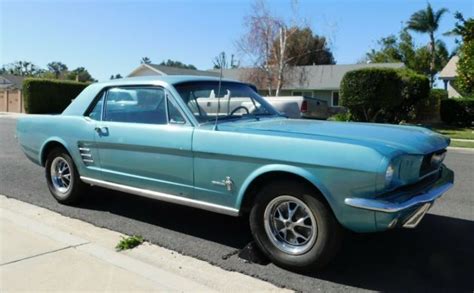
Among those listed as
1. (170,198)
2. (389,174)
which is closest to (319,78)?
(170,198)

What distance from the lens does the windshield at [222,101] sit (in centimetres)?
484

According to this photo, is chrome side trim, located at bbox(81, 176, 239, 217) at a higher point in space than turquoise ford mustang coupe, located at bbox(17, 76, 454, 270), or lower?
lower

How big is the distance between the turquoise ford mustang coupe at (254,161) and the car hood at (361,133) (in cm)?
1

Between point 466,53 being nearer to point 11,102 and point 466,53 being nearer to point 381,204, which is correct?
point 381,204

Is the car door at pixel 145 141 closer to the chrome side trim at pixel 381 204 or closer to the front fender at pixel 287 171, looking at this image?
the front fender at pixel 287 171

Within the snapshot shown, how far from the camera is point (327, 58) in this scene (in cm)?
4988

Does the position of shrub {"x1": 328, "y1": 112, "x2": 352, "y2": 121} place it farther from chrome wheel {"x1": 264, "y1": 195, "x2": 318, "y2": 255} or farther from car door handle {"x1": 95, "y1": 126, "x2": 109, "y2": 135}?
chrome wheel {"x1": 264, "y1": 195, "x2": 318, "y2": 255}

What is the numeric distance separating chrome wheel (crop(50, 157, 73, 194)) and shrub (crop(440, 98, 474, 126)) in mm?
20513

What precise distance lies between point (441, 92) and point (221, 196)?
2275cm

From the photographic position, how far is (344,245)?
15.1 feet

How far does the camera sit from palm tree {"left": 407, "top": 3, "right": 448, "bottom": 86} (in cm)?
4962

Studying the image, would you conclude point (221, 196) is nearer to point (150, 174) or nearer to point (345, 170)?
point (150, 174)

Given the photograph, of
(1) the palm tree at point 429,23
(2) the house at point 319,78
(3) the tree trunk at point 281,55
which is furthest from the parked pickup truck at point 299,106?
(1) the palm tree at point 429,23

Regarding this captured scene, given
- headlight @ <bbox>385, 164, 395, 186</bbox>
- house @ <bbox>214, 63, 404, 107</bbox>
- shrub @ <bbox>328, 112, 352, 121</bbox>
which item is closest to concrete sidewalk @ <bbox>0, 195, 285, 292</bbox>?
headlight @ <bbox>385, 164, 395, 186</bbox>
